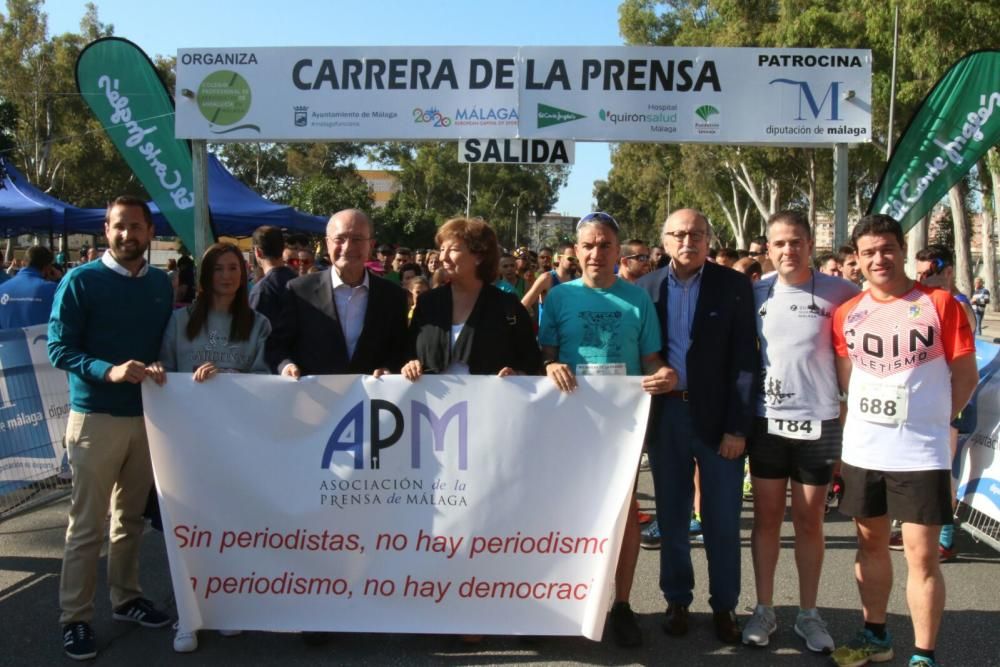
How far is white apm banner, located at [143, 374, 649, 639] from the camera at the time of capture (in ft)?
11.6

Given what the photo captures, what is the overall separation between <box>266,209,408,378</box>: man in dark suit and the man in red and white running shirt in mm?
2063

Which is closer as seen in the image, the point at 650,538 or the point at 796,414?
the point at 796,414

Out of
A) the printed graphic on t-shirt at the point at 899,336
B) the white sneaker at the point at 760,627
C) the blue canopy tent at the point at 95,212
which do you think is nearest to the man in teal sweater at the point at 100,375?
the white sneaker at the point at 760,627

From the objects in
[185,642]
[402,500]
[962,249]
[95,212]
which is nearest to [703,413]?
[402,500]

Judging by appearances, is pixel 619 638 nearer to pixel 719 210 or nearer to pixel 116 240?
pixel 116 240

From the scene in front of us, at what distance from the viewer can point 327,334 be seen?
377 cm

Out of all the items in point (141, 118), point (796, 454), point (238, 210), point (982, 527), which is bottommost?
point (982, 527)

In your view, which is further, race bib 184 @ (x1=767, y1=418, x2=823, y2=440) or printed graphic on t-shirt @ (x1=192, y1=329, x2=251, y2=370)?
printed graphic on t-shirt @ (x1=192, y1=329, x2=251, y2=370)

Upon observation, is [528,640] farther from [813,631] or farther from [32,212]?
[32,212]

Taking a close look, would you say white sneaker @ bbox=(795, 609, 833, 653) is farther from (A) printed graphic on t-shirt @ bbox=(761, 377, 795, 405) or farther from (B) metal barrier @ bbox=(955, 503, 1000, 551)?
(B) metal barrier @ bbox=(955, 503, 1000, 551)

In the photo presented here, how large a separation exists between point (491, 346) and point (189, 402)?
4.50ft

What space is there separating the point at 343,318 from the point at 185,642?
63.0 inches

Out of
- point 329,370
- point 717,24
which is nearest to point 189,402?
point 329,370

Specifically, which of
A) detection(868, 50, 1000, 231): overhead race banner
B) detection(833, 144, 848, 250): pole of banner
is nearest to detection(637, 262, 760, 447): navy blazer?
detection(868, 50, 1000, 231): overhead race banner
